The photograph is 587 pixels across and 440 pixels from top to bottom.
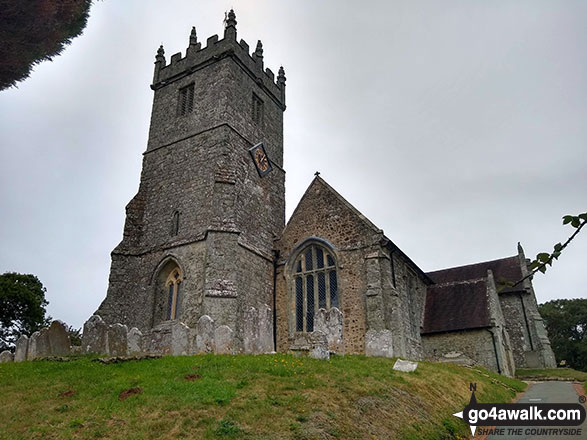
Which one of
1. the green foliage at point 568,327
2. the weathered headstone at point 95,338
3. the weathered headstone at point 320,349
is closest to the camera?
the weathered headstone at point 320,349

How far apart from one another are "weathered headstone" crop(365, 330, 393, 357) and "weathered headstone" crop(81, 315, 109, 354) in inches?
315

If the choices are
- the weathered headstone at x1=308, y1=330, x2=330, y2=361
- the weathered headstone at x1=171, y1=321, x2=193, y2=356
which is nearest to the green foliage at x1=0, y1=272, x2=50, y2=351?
the weathered headstone at x1=171, y1=321, x2=193, y2=356

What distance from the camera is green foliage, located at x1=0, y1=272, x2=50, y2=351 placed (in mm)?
34281

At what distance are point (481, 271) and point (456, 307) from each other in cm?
1053

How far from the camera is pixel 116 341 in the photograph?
13102 mm

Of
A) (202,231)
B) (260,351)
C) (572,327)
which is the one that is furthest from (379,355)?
(572,327)

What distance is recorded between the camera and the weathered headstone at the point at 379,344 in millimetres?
14383

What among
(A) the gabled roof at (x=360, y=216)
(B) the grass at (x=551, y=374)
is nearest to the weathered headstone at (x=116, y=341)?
(A) the gabled roof at (x=360, y=216)

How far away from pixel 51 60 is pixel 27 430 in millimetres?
7233

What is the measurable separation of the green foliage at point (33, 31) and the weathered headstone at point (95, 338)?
7.15 m

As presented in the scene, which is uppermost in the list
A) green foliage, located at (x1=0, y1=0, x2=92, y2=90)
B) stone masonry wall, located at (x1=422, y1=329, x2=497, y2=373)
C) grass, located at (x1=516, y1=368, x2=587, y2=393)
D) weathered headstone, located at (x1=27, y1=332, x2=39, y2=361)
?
green foliage, located at (x1=0, y1=0, x2=92, y2=90)

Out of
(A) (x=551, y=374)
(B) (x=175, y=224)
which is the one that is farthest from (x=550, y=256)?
(A) (x=551, y=374)

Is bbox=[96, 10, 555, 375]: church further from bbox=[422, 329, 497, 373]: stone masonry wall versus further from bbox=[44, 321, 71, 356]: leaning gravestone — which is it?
bbox=[44, 321, 71, 356]: leaning gravestone

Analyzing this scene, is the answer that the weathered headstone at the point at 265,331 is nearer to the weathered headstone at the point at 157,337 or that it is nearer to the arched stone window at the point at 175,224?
the weathered headstone at the point at 157,337
